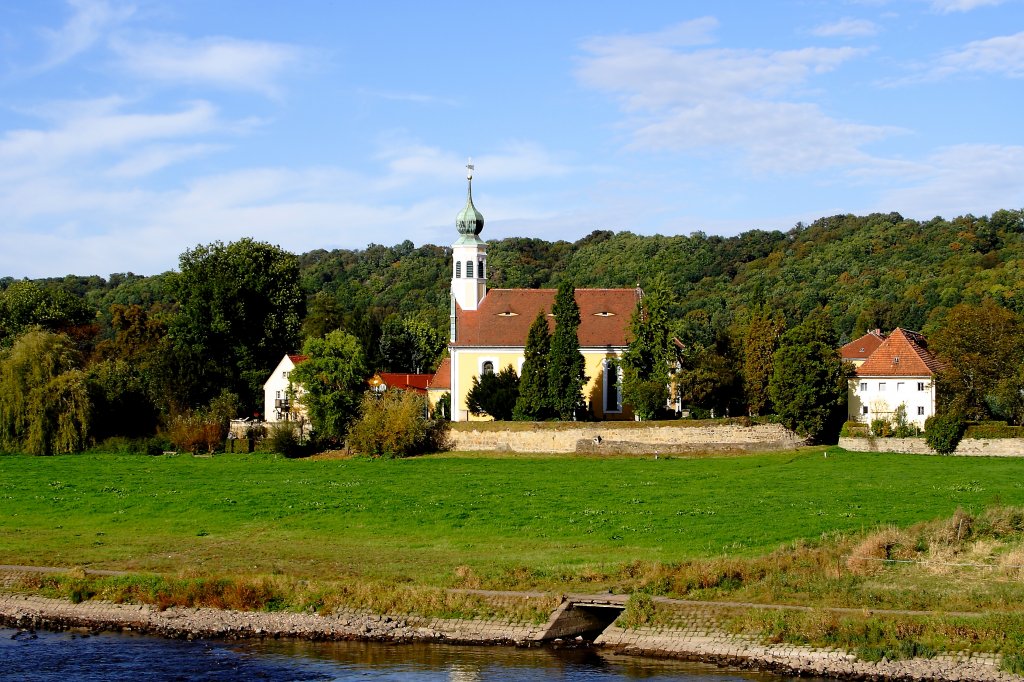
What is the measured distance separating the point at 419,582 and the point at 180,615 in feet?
15.5

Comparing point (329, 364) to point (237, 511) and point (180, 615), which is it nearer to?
point (237, 511)

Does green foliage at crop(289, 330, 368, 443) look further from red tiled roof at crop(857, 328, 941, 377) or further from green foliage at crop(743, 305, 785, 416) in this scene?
red tiled roof at crop(857, 328, 941, 377)

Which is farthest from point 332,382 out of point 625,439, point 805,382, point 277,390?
point 805,382

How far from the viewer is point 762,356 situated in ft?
184

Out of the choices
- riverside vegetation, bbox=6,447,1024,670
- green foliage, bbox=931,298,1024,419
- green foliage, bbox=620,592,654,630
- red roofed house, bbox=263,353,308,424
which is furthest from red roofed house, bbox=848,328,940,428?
green foliage, bbox=620,592,654,630

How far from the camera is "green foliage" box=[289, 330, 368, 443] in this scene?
53.9 m

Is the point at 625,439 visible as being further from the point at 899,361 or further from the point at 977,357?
the point at 977,357

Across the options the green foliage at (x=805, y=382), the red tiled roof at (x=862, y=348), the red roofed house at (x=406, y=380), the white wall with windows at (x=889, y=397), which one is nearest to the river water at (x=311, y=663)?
the green foliage at (x=805, y=382)

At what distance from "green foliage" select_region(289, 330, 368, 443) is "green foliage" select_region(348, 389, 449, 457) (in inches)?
38.7

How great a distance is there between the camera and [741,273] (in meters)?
120

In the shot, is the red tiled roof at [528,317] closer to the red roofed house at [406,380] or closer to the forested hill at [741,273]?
the red roofed house at [406,380]

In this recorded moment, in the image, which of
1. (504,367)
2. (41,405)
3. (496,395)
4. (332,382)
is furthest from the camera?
(504,367)

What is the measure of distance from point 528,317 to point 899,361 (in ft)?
55.9

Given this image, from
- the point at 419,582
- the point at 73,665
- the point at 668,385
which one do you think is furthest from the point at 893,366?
the point at 73,665
